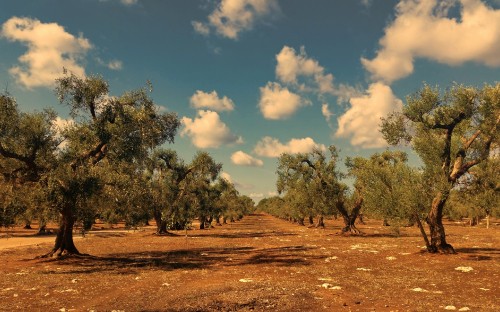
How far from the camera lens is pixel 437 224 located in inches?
1177

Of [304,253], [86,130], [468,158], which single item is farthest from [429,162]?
[86,130]

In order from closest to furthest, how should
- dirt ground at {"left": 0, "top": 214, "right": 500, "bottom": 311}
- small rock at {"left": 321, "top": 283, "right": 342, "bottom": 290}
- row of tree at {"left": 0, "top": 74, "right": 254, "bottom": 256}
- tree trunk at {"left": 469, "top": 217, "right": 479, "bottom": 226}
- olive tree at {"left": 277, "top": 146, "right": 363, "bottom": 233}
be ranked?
1. dirt ground at {"left": 0, "top": 214, "right": 500, "bottom": 311}
2. small rock at {"left": 321, "top": 283, "right": 342, "bottom": 290}
3. row of tree at {"left": 0, "top": 74, "right": 254, "bottom": 256}
4. olive tree at {"left": 277, "top": 146, "right": 363, "bottom": 233}
5. tree trunk at {"left": 469, "top": 217, "right": 479, "bottom": 226}

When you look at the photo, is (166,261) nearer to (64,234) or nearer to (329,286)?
(64,234)

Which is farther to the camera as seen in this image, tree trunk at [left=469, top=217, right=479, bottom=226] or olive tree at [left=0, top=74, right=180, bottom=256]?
tree trunk at [left=469, top=217, right=479, bottom=226]

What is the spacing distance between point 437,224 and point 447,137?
7352 millimetres

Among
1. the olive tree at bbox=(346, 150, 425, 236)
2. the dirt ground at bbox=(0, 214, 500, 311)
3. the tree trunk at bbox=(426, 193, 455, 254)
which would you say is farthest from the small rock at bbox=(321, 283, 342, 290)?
the tree trunk at bbox=(426, 193, 455, 254)

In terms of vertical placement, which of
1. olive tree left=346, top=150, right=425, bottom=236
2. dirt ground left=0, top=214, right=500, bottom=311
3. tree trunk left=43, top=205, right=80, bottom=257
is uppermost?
olive tree left=346, top=150, right=425, bottom=236

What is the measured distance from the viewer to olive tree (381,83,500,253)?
28859 millimetres

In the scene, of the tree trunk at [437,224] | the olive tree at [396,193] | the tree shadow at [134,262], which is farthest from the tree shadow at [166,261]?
the tree trunk at [437,224]

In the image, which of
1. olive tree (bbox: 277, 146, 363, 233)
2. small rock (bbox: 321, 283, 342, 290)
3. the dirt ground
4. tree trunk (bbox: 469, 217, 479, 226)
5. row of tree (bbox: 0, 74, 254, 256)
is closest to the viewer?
the dirt ground

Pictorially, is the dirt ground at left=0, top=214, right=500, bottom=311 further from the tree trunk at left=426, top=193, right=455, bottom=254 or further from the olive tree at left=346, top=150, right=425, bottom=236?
the olive tree at left=346, top=150, right=425, bottom=236

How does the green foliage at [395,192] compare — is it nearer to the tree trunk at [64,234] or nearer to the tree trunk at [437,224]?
the tree trunk at [437,224]

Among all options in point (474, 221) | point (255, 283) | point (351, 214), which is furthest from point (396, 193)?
point (474, 221)

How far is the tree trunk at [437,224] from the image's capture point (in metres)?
29.6
